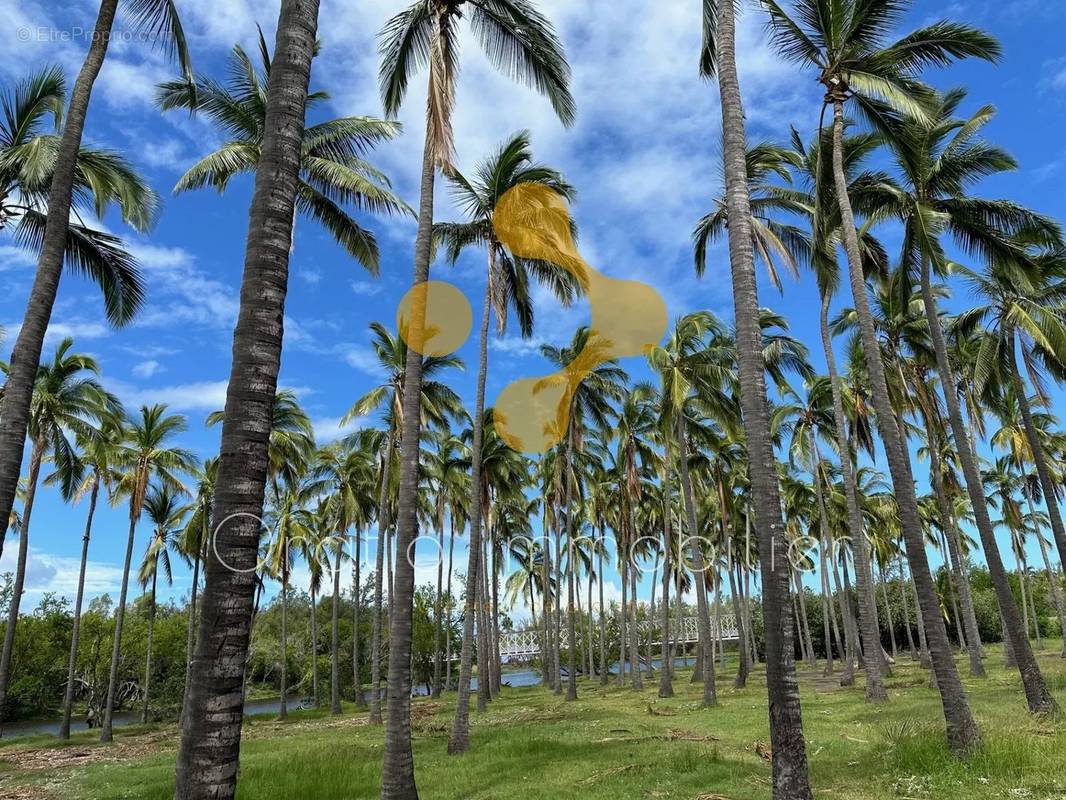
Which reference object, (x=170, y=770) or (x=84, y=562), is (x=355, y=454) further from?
(x=170, y=770)

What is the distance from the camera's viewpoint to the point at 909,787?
7801 mm

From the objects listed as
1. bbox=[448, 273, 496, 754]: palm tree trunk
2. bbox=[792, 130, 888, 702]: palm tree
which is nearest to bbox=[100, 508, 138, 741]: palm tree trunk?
bbox=[448, 273, 496, 754]: palm tree trunk

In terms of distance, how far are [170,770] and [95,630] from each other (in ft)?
102

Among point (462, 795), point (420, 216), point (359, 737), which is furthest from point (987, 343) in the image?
point (359, 737)

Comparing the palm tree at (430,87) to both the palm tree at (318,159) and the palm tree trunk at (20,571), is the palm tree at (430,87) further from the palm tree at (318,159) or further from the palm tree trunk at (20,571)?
the palm tree trunk at (20,571)

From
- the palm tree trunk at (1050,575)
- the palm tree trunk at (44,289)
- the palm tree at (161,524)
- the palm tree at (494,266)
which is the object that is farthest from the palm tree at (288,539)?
the palm tree trunk at (1050,575)

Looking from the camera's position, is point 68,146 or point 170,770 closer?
point 68,146

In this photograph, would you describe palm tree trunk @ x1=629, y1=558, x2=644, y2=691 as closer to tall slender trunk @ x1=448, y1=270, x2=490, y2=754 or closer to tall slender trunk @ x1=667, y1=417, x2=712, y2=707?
tall slender trunk @ x1=667, y1=417, x2=712, y2=707

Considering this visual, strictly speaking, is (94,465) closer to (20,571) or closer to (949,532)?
(20,571)

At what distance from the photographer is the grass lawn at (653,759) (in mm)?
8188

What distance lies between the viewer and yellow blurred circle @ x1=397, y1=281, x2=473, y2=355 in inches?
417

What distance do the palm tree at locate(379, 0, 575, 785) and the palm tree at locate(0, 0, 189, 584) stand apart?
3781 millimetres

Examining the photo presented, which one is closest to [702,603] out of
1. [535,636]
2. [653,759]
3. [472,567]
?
[472,567]

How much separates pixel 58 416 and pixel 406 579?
59.3 feet
